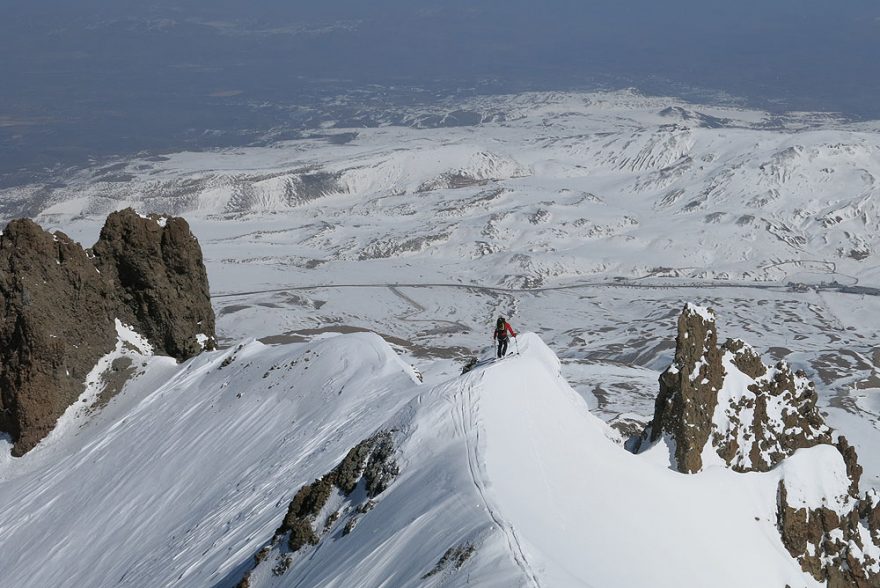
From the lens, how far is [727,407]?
31078 millimetres

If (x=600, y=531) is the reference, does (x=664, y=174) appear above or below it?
below

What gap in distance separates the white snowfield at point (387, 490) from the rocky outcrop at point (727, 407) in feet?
6.75

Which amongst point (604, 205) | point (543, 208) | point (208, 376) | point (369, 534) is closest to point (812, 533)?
point (369, 534)

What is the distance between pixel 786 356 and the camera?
300 ft

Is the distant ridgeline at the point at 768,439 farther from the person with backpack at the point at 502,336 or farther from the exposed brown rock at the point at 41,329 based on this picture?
the exposed brown rock at the point at 41,329

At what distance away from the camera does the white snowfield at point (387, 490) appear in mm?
19094

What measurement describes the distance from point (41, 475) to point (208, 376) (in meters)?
7.73

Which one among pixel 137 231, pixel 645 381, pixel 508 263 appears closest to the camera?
pixel 137 231

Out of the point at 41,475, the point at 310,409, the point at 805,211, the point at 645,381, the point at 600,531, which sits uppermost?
the point at 600,531

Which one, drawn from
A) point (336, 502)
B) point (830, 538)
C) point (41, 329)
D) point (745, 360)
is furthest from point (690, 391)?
point (41, 329)

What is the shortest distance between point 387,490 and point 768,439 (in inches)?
605

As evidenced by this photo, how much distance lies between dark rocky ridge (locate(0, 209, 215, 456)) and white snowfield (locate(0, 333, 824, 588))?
2227 millimetres

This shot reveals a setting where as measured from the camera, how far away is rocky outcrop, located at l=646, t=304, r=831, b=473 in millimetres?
29641

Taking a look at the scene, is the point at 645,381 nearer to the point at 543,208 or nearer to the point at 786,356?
the point at 786,356
